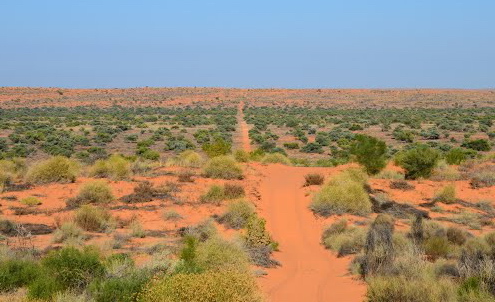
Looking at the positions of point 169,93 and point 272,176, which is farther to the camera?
point 169,93

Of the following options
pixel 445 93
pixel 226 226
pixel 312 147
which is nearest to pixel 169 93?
pixel 445 93

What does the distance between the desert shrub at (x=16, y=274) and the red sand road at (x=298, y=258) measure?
4.16 meters

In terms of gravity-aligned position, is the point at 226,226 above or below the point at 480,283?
below

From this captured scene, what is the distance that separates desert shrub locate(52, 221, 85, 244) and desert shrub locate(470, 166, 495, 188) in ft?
51.3

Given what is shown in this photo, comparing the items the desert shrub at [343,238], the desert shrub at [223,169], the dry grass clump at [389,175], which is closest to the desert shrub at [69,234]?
the desert shrub at [343,238]

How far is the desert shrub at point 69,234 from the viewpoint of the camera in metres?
13.0

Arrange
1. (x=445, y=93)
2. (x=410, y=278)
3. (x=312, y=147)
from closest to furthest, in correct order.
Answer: (x=410, y=278), (x=312, y=147), (x=445, y=93)

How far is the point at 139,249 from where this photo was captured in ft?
40.5

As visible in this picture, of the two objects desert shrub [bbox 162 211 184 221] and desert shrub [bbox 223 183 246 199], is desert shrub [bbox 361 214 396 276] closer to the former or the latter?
desert shrub [bbox 162 211 184 221]

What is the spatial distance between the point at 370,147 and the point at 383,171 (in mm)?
1623

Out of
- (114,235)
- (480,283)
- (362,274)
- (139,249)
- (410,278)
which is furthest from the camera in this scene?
(114,235)

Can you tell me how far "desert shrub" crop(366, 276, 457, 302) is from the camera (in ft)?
26.1

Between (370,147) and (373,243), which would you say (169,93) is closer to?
(370,147)

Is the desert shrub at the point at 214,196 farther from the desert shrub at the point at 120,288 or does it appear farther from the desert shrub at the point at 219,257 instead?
the desert shrub at the point at 120,288
